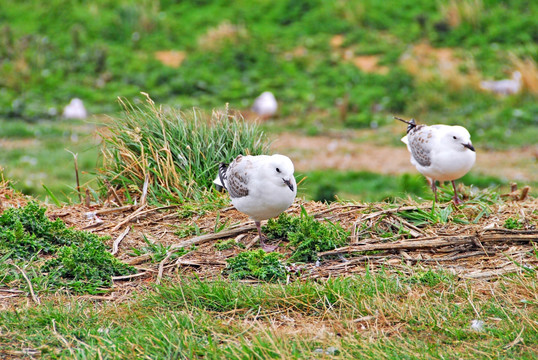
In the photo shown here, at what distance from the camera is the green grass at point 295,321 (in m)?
3.71

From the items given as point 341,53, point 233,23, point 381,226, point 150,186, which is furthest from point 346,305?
point 233,23

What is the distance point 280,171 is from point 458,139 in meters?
2.13

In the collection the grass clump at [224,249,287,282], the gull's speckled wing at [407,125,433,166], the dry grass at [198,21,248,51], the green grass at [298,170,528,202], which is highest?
the grass clump at [224,249,287,282]

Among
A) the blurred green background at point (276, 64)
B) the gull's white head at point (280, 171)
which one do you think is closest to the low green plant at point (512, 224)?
the gull's white head at point (280, 171)

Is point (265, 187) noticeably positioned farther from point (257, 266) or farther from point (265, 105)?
point (265, 105)

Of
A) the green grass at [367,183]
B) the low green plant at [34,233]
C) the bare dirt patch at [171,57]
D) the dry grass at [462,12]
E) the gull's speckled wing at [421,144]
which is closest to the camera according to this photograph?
the low green plant at [34,233]

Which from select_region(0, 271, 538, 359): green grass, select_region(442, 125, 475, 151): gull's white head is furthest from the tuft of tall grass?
select_region(0, 271, 538, 359): green grass

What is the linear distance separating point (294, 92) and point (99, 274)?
11.7m

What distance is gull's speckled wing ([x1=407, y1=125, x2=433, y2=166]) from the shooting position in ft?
21.6

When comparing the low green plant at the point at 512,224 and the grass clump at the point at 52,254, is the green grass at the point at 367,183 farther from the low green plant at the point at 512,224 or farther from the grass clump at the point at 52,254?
the grass clump at the point at 52,254

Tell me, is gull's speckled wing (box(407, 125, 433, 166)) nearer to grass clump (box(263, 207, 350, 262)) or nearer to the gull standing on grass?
the gull standing on grass

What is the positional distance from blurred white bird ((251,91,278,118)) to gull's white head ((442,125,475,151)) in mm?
8637

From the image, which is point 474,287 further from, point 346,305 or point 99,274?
point 99,274

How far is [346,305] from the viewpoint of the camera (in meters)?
4.20
